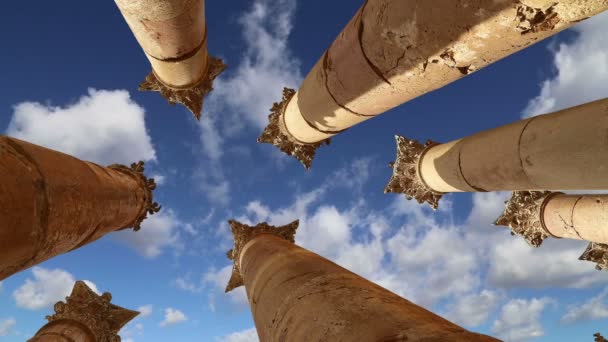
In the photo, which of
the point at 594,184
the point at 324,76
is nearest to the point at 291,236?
the point at 324,76

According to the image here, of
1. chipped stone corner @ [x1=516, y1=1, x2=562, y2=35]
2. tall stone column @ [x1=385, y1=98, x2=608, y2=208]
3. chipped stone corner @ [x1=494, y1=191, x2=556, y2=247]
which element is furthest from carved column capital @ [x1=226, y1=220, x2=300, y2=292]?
chipped stone corner @ [x1=516, y1=1, x2=562, y2=35]

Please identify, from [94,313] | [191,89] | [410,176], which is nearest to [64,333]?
[94,313]

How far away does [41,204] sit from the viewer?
3.99 m

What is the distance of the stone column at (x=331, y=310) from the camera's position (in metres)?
3.51

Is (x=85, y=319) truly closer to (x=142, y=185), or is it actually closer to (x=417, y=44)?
(x=142, y=185)

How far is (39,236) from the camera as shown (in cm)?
404

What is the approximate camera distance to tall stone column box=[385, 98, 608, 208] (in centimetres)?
553

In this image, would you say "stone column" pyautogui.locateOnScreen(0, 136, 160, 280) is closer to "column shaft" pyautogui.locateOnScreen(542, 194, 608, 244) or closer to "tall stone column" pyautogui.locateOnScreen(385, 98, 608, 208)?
"tall stone column" pyautogui.locateOnScreen(385, 98, 608, 208)

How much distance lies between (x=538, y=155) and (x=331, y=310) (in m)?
4.88

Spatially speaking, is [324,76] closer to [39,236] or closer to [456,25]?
[456,25]

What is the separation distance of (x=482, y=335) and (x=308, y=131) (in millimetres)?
8122

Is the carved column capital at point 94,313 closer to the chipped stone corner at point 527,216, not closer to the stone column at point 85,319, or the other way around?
the stone column at point 85,319

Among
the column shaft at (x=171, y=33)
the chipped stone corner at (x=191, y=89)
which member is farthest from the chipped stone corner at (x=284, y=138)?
the column shaft at (x=171, y=33)

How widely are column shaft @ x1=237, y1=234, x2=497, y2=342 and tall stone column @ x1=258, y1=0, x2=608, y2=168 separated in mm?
3181
